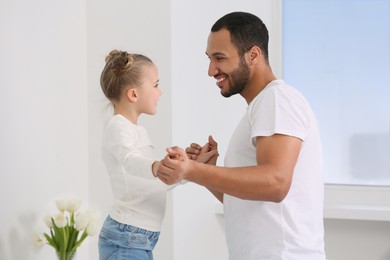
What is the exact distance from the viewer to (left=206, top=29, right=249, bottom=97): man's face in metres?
1.75

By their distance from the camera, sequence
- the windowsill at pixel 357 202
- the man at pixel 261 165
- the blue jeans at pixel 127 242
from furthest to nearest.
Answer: the windowsill at pixel 357 202 → the blue jeans at pixel 127 242 → the man at pixel 261 165

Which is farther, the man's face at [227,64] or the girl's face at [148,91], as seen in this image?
the girl's face at [148,91]

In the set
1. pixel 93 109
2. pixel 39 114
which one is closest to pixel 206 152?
pixel 39 114

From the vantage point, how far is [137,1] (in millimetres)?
2934

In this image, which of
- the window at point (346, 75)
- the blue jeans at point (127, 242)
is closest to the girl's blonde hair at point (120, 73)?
the blue jeans at point (127, 242)

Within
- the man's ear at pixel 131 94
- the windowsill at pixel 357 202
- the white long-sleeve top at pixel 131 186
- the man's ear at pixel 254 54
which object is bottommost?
the windowsill at pixel 357 202

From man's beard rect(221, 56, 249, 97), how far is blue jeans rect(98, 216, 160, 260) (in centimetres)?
57

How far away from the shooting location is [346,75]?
3.19 meters

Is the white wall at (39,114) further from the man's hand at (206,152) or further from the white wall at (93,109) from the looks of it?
the man's hand at (206,152)

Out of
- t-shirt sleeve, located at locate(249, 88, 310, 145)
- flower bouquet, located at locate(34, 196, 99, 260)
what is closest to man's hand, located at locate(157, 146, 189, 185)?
t-shirt sleeve, located at locate(249, 88, 310, 145)

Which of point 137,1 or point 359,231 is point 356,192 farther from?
point 137,1

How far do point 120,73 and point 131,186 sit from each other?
0.35 metres

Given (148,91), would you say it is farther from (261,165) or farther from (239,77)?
(261,165)

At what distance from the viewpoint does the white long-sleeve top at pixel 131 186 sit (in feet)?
6.79
